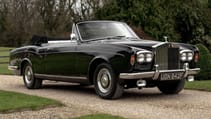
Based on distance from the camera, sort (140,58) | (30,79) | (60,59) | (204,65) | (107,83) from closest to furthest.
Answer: (140,58), (107,83), (60,59), (30,79), (204,65)

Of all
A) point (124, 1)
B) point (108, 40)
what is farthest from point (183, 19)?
point (108, 40)

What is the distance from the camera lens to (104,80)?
10.1m

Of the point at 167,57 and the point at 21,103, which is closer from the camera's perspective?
the point at 21,103

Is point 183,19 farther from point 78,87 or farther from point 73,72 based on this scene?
point 73,72

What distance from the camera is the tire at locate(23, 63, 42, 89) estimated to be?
12.6m

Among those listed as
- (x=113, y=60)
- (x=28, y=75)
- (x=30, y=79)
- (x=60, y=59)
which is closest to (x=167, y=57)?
(x=113, y=60)

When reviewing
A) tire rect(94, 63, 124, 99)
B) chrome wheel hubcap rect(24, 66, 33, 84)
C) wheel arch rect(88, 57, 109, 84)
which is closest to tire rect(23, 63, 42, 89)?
chrome wheel hubcap rect(24, 66, 33, 84)

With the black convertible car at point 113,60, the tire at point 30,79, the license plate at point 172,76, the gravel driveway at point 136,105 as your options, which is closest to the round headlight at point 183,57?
the black convertible car at point 113,60

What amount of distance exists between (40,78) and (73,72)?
5.82ft

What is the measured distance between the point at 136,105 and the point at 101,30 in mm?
2626

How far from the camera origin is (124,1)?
2736cm

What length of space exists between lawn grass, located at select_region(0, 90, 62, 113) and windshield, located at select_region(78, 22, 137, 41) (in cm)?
209

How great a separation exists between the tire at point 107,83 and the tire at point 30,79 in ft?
9.45

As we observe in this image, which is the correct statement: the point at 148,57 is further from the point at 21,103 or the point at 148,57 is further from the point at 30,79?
the point at 30,79
